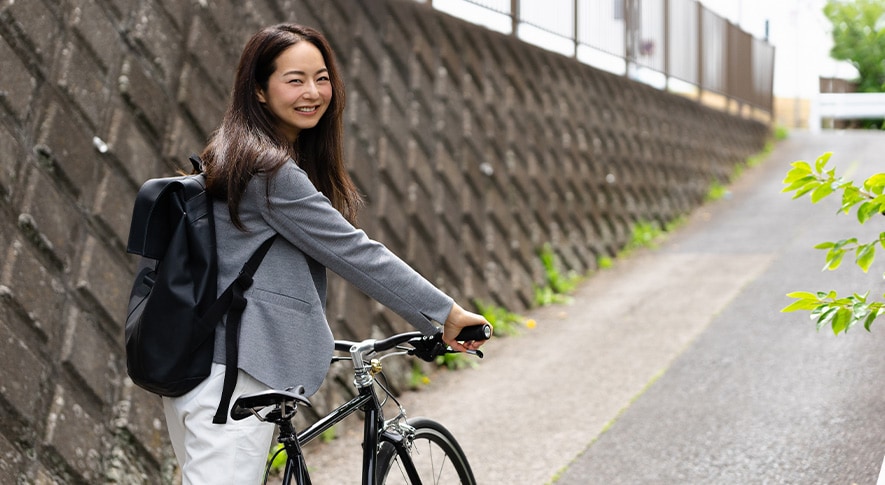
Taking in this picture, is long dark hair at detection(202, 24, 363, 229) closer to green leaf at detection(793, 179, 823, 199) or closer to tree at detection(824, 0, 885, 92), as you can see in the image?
green leaf at detection(793, 179, 823, 199)

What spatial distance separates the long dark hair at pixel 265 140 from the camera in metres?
2.56

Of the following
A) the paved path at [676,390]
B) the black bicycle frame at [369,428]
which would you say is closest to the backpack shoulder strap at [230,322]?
the black bicycle frame at [369,428]

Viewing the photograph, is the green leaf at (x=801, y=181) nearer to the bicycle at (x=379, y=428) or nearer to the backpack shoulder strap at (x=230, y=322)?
the bicycle at (x=379, y=428)

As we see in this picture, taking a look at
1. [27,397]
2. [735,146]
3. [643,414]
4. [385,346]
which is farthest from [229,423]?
→ [735,146]

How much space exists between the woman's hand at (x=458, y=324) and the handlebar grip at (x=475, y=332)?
0.03 ft

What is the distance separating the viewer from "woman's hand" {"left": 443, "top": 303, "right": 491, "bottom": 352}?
272 cm

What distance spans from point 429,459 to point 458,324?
2.86ft

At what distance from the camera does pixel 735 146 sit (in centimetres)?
1531

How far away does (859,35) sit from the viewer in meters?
27.1

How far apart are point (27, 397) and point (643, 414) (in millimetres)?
3260

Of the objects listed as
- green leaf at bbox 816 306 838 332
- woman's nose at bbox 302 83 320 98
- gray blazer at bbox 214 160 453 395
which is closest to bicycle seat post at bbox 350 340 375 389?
gray blazer at bbox 214 160 453 395

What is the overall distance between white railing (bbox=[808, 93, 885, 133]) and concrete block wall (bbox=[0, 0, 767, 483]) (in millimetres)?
12666

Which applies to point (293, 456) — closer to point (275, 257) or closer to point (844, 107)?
point (275, 257)

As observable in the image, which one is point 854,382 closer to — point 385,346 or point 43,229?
point 385,346
